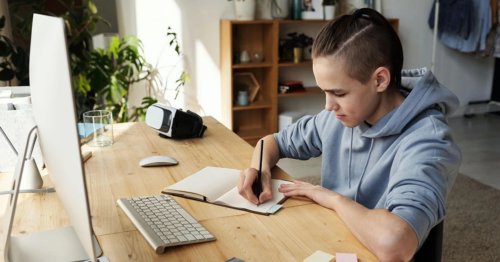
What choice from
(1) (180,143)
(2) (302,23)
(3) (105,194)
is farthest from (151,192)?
(2) (302,23)

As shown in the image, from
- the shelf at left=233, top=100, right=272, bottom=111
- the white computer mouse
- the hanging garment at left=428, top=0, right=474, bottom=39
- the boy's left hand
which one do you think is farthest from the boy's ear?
the hanging garment at left=428, top=0, right=474, bottom=39

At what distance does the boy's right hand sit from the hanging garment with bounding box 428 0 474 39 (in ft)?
13.4

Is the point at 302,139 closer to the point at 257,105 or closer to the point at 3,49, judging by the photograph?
the point at 3,49

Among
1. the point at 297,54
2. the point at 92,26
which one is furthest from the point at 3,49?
the point at 297,54

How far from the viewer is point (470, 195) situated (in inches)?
116

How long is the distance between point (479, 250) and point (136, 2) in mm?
3054

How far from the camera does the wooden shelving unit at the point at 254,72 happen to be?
388 cm

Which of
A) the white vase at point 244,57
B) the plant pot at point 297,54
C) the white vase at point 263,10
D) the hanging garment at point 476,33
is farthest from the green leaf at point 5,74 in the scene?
the hanging garment at point 476,33

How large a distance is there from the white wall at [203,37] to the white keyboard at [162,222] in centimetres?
286

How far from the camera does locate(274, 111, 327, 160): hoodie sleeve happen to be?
1527mm

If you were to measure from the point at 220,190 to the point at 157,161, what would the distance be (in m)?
0.32

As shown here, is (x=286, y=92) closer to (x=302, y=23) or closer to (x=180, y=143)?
(x=302, y=23)

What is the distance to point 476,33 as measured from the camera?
460cm

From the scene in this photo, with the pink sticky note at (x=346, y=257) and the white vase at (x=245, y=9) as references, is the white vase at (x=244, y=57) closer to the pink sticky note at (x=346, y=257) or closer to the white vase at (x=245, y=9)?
the white vase at (x=245, y=9)
